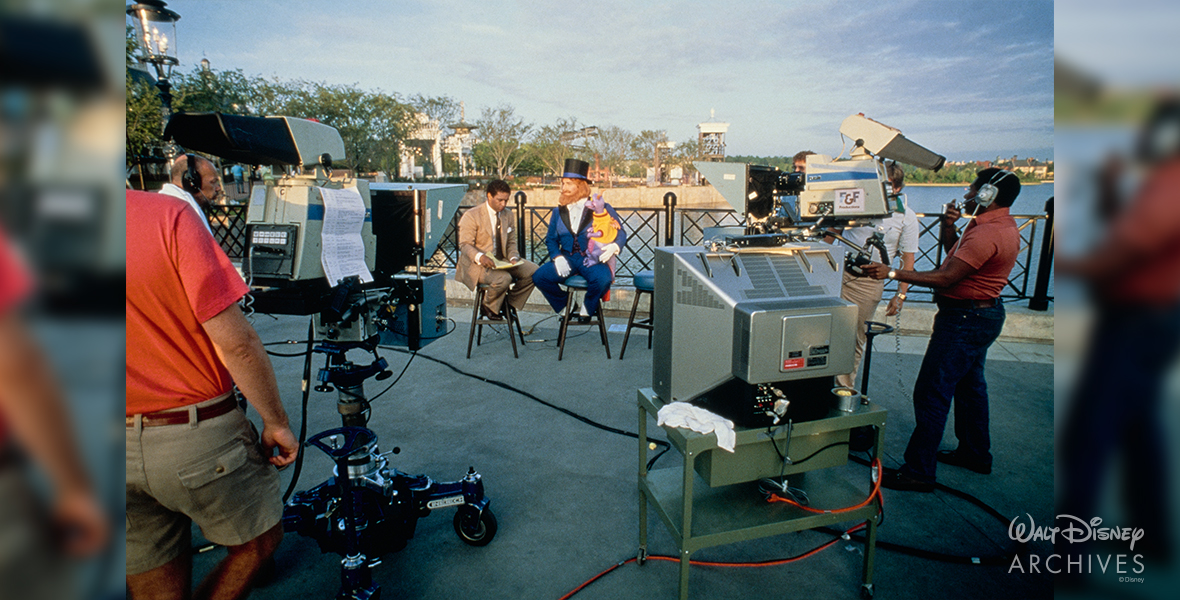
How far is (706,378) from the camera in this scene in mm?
2084

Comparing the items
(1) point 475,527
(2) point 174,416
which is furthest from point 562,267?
(2) point 174,416

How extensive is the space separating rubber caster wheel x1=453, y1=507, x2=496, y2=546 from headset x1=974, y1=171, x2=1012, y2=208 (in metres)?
2.78

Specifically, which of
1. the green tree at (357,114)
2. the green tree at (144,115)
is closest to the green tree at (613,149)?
the green tree at (357,114)

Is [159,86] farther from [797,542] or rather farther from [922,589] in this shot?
[922,589]

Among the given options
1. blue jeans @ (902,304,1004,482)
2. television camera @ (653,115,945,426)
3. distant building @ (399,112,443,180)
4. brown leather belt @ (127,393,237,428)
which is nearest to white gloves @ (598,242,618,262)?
television camera @ (653,115,945,426)

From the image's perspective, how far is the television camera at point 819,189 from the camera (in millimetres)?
2516

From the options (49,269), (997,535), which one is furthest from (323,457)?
(997,535)

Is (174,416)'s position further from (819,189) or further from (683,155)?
(683,155)

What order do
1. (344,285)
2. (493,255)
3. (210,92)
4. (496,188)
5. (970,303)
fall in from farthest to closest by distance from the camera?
(210,92), (493,255), (496,188), (970,303), (344,285)

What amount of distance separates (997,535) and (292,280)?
334 cm

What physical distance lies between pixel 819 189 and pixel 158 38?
20.2 feet

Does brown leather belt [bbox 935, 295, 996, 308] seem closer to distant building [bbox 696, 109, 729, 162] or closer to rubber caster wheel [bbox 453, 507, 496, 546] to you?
rubber caster wheel [bbox 453, 507, 496, 546]

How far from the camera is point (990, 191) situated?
8.73 ft

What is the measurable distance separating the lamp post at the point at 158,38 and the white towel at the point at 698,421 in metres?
5.66
